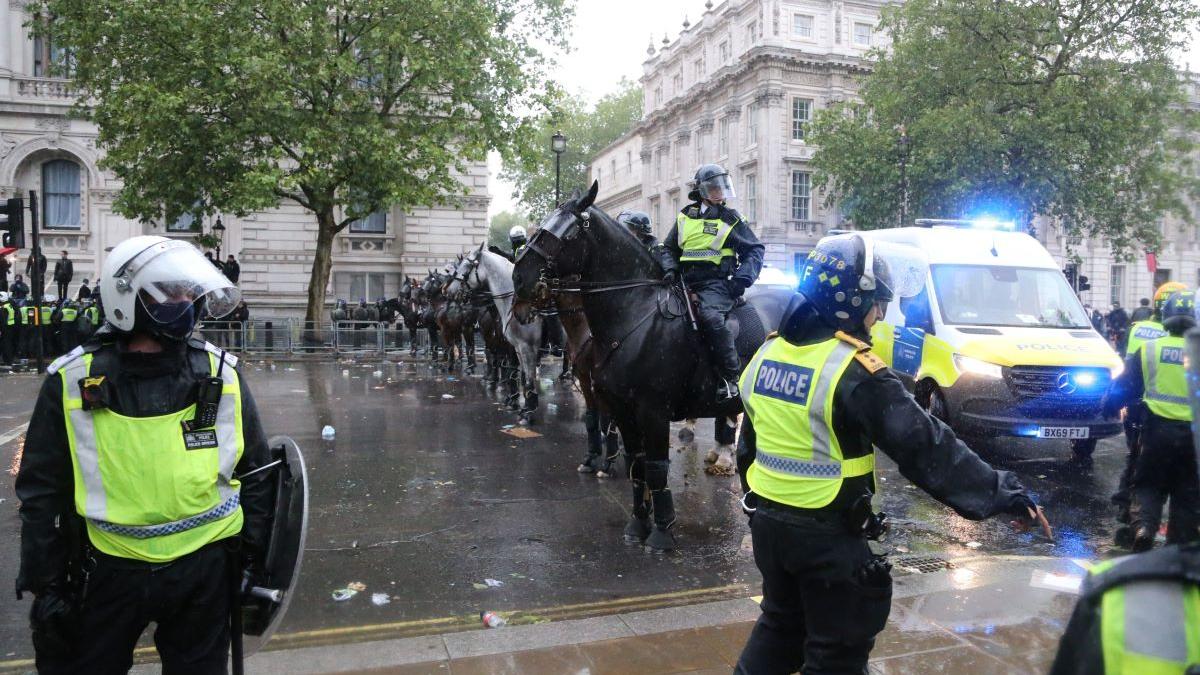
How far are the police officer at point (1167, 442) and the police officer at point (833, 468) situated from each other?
3978mm

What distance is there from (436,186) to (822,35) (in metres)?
30.6

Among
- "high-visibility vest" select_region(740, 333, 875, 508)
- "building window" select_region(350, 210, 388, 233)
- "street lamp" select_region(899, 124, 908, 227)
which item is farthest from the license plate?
"building window" select_region(350, 210, 388, 233)

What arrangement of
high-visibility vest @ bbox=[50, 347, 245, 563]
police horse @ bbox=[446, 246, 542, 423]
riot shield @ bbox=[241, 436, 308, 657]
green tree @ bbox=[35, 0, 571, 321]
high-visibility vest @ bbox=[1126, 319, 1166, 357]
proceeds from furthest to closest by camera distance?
green tree @ bbox=[35, 0, 571, 321], police horse @ bbox=[446, 246, 542, 423], high-visibility vest @ bbox=[1126, 319, 1166, 357], riot shield @ bbox=[241, 436, 308, 657], high-visibility vest @ bbox=[50, 347, 245, 563]

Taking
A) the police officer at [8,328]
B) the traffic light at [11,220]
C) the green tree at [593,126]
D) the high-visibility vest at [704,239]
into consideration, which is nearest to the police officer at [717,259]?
the high-visibility vest at [704,239]

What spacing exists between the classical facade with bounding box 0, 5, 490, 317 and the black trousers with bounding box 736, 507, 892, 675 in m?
28.4

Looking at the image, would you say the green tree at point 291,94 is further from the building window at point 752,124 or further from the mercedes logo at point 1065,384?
the building window at point 752,124

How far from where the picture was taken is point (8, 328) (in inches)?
746

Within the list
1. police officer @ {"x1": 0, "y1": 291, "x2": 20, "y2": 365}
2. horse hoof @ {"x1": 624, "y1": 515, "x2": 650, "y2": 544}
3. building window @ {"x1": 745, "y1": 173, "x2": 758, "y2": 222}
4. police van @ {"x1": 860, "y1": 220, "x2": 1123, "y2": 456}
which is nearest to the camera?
horse hoof @ {"x1": 624, "y1": 515, "x2": 650, "y2": 544}

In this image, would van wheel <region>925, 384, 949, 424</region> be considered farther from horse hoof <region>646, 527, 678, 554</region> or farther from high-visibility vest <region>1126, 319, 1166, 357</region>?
horse hoof <region>646, 527, 678, 554</region>

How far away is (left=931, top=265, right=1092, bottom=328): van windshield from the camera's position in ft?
32.3

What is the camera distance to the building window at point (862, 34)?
152 feet

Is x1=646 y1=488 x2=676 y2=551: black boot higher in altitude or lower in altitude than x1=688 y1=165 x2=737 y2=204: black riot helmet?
lower

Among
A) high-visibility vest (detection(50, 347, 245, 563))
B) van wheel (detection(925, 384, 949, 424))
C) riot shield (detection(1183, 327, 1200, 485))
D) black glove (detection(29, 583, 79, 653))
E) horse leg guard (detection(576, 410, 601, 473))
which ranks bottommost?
horse leg guard (detection(576, 410, 601, 473))

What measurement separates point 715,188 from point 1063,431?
5073 mm
